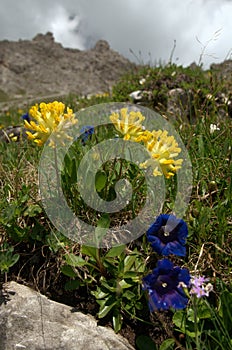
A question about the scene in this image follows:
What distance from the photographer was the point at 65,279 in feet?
6.48

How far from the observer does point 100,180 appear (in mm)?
2076

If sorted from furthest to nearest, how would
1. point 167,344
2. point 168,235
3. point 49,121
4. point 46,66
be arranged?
point 46,66 → point 49,121 → point 168,235 → point 167,344

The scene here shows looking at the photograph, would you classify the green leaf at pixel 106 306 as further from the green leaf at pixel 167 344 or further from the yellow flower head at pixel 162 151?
the yellow flower head at pixel 162 151

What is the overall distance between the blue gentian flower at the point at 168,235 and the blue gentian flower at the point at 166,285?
0.09 m

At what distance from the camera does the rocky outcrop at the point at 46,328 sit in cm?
168

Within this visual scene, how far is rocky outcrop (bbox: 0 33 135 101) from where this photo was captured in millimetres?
79938

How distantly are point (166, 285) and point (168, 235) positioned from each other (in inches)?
8.3

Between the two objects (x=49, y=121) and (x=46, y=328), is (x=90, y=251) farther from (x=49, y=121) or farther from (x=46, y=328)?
(x=49, y=121)

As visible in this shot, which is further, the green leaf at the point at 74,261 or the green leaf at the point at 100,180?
the green leaf at the point at 100,180

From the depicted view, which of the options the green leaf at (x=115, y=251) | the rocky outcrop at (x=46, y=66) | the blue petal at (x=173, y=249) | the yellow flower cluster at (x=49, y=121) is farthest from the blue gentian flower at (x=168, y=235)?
the rocky outcrop at (x=46, y=66)

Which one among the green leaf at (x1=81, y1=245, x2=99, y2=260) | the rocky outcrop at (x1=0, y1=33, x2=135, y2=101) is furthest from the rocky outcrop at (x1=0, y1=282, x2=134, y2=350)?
the rocky outcrop at (x1=0, y1=33, x2=135, y2=101)

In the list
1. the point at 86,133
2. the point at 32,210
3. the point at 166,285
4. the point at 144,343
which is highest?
the point at 86,133

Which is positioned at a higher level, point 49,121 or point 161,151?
point 49,121

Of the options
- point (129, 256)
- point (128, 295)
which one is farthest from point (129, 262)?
point (128, 295)
